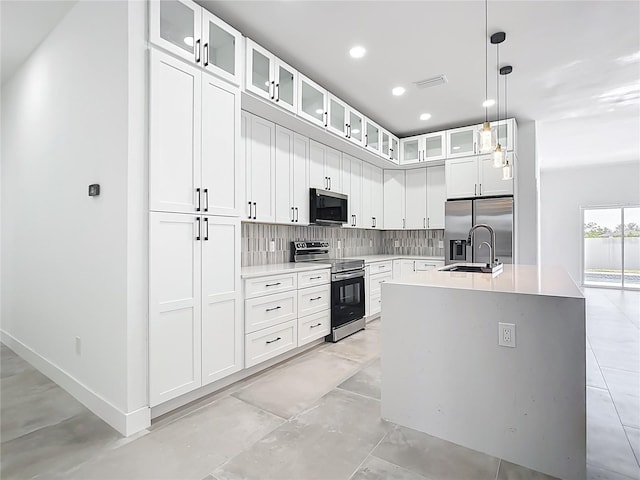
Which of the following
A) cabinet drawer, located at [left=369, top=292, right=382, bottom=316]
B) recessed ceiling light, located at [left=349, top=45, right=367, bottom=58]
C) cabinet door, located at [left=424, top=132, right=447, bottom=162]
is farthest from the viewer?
cabinet door, located at [left=424, top=132, right=447, bottom=162]

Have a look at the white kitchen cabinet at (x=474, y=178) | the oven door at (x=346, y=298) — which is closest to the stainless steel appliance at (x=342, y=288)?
the oven door at (x=346, y=298)

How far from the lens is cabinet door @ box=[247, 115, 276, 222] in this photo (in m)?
3.35

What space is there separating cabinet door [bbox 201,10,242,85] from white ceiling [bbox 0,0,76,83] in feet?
3.54

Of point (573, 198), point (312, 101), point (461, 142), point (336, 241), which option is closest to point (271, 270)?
point (312, 101)

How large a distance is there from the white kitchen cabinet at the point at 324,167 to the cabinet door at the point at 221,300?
1.69 meters

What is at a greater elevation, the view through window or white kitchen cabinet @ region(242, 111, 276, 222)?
white kitchen cabinet @ region(242, 111, 276, 222)

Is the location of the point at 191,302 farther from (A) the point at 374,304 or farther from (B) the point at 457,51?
(B) the point at 457,51

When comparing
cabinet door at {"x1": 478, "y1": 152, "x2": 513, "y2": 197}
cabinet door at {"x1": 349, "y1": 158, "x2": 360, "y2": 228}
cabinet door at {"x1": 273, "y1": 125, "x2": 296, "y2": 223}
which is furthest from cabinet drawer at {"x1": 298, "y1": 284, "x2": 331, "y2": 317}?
cabinet door at {"x1": 478, "y1": 152, "x2": 513, "y2": 197}

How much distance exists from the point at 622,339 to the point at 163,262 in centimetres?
493

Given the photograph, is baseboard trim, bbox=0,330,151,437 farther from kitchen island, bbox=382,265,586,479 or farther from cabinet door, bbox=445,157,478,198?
cabinet door, bbox=445,157,478,198

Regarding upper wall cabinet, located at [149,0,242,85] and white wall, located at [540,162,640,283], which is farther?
white wall, located at [540,162,640,283]

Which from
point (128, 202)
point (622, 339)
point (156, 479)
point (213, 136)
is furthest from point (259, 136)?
point (622, 339)

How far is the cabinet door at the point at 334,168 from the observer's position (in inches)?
173

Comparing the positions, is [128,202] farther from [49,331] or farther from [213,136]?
[49,331]
